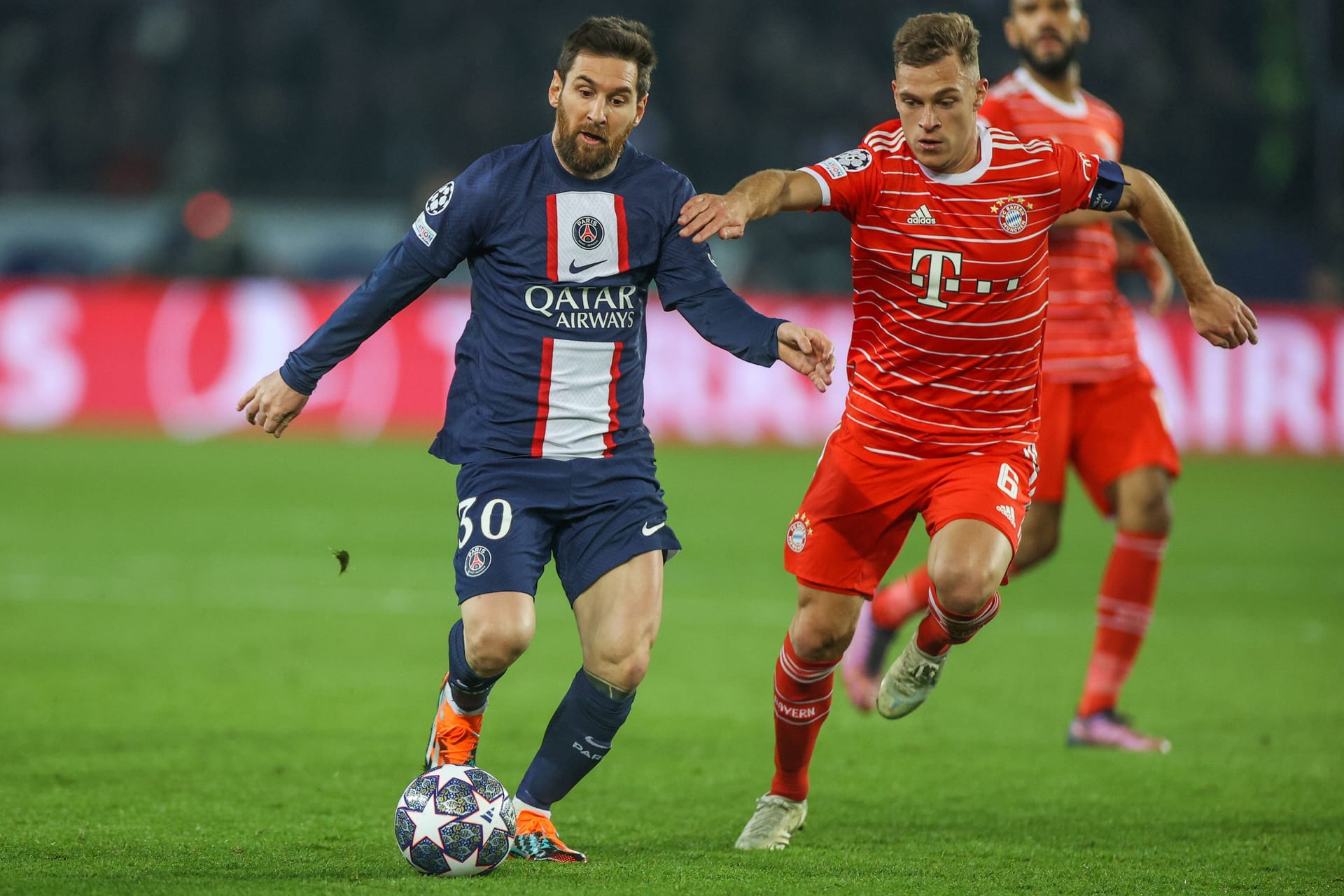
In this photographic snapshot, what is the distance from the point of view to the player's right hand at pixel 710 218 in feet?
13.9

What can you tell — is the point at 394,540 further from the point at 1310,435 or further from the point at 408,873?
the point at 1310,435

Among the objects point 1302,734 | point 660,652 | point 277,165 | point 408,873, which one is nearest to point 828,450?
point 408,873

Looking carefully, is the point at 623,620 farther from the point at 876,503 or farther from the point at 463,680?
the point at 876,503

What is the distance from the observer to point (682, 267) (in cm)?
444

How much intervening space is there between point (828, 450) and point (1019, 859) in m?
1.34

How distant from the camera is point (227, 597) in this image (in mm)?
8938

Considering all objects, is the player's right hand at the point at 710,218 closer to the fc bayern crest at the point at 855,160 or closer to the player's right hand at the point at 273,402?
the fc bayern crest at the point at 855,160

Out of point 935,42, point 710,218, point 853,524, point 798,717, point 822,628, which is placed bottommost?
point 798,717

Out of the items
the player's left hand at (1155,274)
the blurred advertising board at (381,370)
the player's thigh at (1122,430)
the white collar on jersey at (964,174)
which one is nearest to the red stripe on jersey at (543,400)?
the white collar on jersey at (964,174)

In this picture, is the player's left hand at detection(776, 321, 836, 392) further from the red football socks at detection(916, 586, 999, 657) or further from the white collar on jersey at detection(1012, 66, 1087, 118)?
the white collar on jersey at detection(1012, 66, 1087, 118)

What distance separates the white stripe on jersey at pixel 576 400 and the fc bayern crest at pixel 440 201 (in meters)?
0.48

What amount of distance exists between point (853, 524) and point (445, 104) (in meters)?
17.4

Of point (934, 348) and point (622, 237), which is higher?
point (622, 237)

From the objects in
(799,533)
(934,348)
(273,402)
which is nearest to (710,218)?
(934,348)
